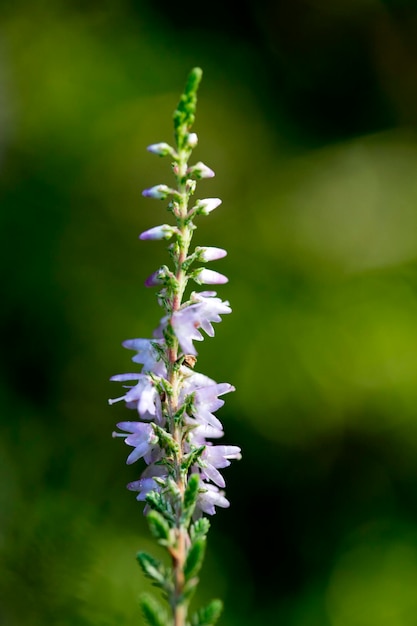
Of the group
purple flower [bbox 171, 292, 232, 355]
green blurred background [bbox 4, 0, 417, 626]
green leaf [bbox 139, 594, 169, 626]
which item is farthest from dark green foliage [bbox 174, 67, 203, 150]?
green blurred background [bbox 4, 0, 417, 626]

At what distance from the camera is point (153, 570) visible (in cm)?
47

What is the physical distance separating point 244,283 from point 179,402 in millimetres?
1943

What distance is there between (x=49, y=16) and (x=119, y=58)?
404 millimetres

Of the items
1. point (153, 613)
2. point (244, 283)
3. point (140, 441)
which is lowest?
point (153, 613)

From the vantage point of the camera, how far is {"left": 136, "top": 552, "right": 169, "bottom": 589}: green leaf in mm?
470

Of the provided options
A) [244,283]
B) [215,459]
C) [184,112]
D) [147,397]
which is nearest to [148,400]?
[147,397]

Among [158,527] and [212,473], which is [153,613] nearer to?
[158,527]

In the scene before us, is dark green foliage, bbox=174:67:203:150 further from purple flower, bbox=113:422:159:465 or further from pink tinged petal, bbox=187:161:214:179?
purple flower, bbox=113:422:159:465

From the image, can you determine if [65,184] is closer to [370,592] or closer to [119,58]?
[119,58]

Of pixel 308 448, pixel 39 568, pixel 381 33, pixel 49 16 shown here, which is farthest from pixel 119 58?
pixel 39 568

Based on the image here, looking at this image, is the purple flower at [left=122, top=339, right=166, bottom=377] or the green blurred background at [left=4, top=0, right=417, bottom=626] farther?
the green blurred background at [left=4, top=0, right=417, bottom=626]

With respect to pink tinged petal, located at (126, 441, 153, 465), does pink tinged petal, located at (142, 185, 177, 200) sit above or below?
above

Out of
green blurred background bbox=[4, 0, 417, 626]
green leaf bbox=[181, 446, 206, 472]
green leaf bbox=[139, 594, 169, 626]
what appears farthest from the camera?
green blurred background bbox=[4, 0, 417, 626]

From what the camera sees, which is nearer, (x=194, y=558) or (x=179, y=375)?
(x=194, y=558)
